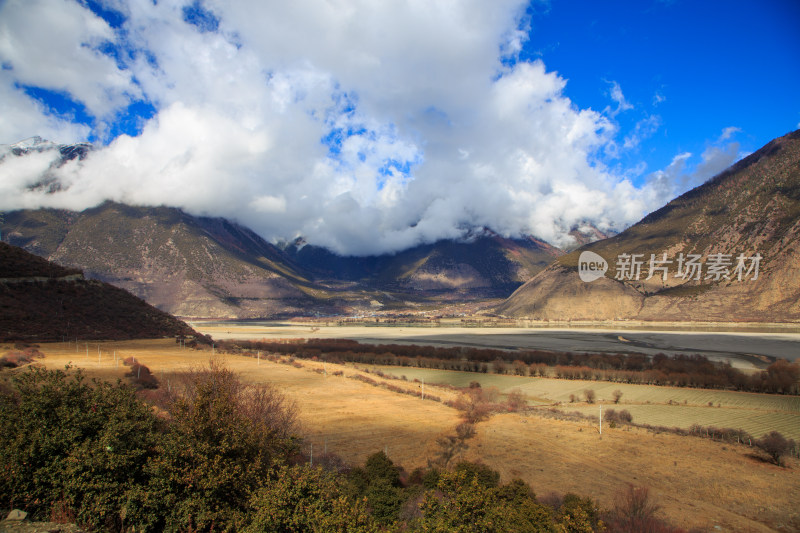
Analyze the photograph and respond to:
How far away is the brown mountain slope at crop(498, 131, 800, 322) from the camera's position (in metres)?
124

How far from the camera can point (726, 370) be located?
189 ft

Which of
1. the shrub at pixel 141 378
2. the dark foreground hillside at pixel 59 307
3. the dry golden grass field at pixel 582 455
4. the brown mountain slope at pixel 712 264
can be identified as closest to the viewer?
the dry golden grass field at pixel 582 455

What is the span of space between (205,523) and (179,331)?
261ft

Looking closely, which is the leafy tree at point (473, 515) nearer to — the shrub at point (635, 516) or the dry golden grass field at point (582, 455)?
the shrub at point (635, 516)

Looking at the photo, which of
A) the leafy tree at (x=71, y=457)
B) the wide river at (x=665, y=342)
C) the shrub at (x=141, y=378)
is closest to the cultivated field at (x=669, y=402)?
the wide river at (x=665, y=342)

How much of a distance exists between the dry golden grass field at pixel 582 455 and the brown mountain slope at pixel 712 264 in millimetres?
118708

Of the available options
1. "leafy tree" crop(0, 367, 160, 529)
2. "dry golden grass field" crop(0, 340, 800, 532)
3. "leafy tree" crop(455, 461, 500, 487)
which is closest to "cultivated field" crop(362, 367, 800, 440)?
"dry golden grass field" crop(0, 340, 800, 532)

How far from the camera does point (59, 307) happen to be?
2419 inches

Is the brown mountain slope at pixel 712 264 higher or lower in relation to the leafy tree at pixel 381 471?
higher

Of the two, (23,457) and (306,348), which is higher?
(23,457)

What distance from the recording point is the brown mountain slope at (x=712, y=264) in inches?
4865

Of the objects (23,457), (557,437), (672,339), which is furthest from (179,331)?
(672,339)

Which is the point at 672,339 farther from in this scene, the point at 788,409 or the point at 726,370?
the point at 788,409

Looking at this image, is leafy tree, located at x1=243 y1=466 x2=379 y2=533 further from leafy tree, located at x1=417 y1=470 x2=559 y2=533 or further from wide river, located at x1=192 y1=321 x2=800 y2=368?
wide river, located at x1=192 y1=321 x2=800 y2=368
